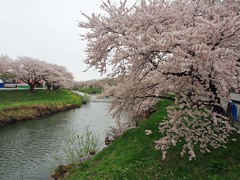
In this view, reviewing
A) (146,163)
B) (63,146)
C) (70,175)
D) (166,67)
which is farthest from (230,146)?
(63,146)

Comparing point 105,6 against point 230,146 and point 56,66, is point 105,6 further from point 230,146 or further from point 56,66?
point 56,66

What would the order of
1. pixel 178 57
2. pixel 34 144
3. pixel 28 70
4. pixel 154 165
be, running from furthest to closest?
pixel 28 70, pixel 34 144, pixel 154 165, pixel 178 57

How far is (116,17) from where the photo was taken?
13.6 meters

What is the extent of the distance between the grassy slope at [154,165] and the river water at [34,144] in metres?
4.07

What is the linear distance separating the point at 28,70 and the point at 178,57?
5263 centimetres

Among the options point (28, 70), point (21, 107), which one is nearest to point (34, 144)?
point (21, 107)

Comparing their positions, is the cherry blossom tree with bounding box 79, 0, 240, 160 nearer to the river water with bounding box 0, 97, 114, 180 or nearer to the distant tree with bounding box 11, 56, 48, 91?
the river water with bounding box 0, 97, 114, 180

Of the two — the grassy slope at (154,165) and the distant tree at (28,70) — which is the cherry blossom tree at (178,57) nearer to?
the grassy slope at (154,165)

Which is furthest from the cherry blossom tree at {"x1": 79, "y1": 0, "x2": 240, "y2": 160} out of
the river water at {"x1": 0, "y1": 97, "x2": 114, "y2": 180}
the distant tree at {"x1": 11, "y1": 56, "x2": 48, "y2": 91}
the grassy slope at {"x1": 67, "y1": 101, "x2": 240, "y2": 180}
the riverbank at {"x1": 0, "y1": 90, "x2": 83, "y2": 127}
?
the distant tree at {"x1": 11, "y1": 56, "x2": 48, "y2": 91}

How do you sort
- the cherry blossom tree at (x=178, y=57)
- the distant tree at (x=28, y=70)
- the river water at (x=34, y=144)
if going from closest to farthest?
the cherry blossom tree at (x=178, y=57) < the river water at (x=34, y=144) < the distant tree at (x=28, y=70)

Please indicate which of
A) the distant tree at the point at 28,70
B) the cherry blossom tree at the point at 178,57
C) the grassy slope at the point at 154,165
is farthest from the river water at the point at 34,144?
the distant tree at the point at 28,70

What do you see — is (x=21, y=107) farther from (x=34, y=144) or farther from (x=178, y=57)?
(x=178, y=57)

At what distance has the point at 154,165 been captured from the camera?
39.6 ft

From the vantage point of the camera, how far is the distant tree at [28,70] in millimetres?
56094
